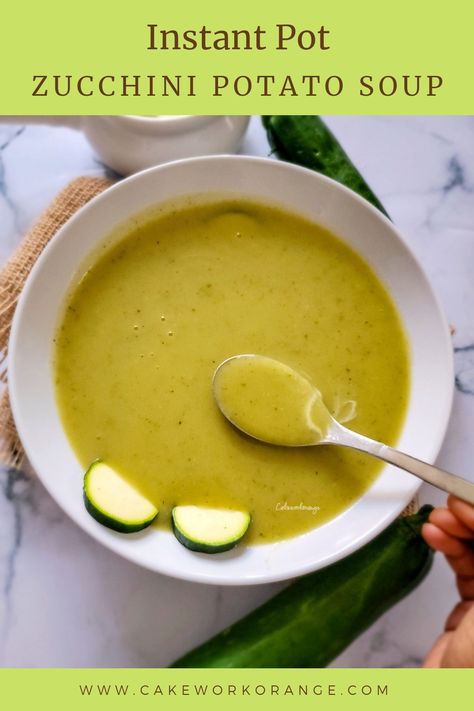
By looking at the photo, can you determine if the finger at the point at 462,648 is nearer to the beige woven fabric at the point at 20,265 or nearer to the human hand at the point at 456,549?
the human hand at the point at 456,549

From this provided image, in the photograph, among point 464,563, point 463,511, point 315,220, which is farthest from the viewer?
point 315,220

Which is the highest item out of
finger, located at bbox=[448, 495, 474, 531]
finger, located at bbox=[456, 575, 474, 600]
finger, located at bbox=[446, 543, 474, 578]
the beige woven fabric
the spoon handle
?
the beige woven fabric

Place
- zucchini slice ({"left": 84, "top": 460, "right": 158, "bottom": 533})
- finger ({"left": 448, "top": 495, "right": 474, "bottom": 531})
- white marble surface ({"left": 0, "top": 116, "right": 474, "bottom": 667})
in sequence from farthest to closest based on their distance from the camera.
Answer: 1. white marble surface ({"left": 0, "top": 116, "right": 474, "bottom": 667})
2. zucchini slice ({"left": 84, "top": 460, "right": 158, "bottom": 533})
3. finger ({"left": 448, "top": 495, "right": 474, "bottom": 531})

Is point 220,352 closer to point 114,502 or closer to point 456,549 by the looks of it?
point 114,502

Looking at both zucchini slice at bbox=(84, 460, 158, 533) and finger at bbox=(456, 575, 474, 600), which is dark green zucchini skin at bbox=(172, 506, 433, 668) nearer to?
finger at bbox=(456, 575, 474, 600)

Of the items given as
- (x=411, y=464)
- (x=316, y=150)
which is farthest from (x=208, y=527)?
(x=316, y=150)

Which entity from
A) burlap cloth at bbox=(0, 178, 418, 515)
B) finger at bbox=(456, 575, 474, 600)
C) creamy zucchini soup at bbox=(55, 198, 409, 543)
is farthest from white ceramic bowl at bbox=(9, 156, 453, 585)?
finger at bbox=(456, 575, 474, 600)

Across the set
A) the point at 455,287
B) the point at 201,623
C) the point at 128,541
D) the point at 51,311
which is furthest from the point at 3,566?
the point at 455,287
